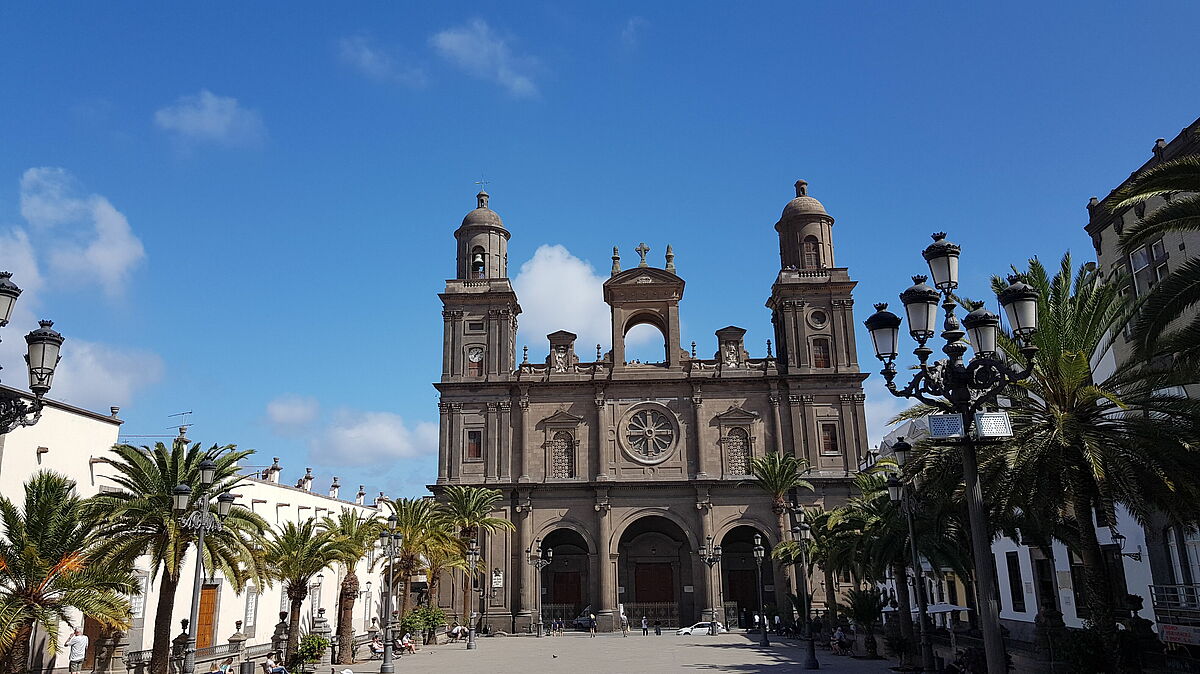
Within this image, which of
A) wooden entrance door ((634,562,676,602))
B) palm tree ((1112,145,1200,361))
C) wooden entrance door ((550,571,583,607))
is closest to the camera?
palm tree ((1112,145,1200,361))

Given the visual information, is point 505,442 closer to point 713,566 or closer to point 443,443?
point 443,443

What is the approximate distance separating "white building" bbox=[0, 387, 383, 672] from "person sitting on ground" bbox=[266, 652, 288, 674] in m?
2.39

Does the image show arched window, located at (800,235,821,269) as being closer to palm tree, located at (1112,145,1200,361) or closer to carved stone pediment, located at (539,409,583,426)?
carved stone pediment, located at (539,409,583,426)

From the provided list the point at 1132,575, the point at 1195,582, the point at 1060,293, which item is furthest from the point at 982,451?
the point at 1132,575

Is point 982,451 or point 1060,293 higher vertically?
point 1060,293

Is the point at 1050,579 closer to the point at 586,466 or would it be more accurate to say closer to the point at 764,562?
the point at 764,562

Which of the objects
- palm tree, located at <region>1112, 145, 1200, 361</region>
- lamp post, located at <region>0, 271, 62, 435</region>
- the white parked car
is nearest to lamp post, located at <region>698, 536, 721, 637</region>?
the white parked car

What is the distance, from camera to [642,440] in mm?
51938

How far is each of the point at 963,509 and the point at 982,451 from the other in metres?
5.00

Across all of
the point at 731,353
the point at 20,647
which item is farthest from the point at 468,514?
the point at 20,647

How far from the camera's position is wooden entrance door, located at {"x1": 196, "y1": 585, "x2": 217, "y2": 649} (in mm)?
33562

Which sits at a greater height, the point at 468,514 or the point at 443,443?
the point at 443,443

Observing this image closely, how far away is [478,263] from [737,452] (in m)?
19.8

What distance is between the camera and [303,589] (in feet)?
97.7
